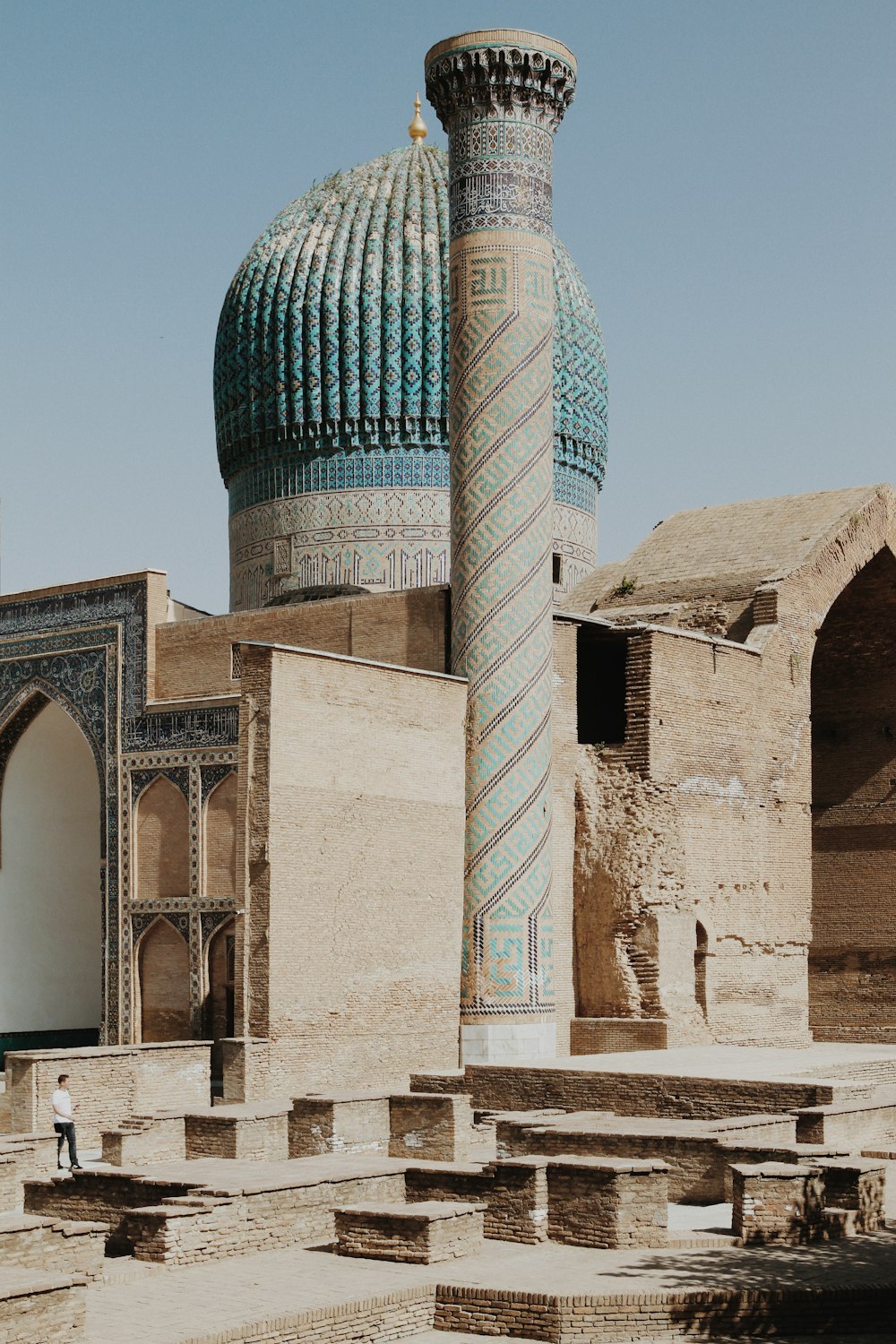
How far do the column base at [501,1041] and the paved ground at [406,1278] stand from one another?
4.96 m

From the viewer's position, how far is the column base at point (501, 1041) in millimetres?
12250

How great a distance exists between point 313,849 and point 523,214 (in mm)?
4627

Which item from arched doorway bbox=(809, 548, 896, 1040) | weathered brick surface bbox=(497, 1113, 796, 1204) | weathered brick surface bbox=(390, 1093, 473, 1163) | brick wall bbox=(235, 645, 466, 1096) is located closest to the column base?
brick wall bbox=(235, 645, 466, 1096)

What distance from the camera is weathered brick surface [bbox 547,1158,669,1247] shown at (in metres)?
7.20

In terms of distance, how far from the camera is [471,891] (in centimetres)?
1239

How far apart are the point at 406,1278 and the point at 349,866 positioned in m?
5.31

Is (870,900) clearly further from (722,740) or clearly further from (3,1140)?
(3,1140)

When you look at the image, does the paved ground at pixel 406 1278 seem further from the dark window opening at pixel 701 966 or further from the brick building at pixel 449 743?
the dark window opening at pixel 701 966

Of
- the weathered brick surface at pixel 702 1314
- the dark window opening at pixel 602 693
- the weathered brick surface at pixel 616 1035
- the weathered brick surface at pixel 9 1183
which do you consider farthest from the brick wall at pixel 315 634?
the weathered brick surface at pixel 702 1314

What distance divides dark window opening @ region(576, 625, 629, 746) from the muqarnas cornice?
4.02 metres

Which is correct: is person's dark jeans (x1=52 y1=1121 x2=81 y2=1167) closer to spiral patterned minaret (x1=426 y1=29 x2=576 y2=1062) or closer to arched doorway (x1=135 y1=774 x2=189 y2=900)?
spiral patterned minaret (x1=426 y1=29 x2=576 y2=1062)

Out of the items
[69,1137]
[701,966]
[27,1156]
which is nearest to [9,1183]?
[27,1156]

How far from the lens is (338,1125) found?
Result: 392 inches

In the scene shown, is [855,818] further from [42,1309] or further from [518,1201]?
[42,1309]
